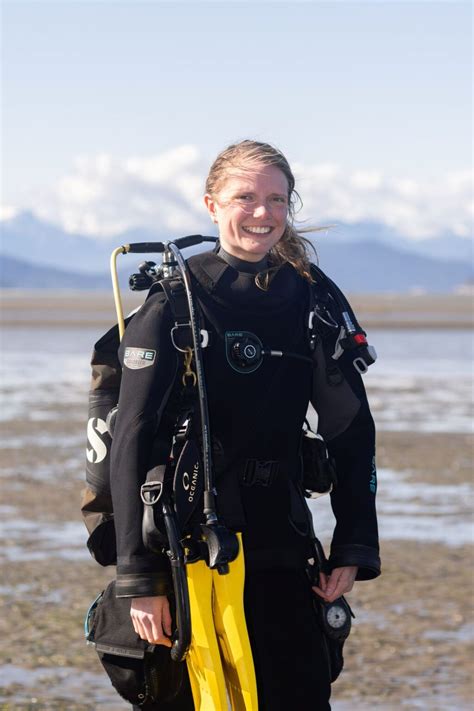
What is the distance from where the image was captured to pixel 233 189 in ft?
13.2

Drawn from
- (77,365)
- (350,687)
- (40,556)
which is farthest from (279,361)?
(77,365)

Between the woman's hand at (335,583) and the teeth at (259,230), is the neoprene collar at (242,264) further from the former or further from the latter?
the woman's hand at (335,583)

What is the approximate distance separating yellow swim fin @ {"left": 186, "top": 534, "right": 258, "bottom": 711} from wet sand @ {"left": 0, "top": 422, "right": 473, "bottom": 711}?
2820mm

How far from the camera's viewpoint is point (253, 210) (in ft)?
13.1

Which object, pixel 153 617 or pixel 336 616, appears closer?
pixel 153 617

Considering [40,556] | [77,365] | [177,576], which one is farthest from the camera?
[77,365]

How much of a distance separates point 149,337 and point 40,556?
6.27 m

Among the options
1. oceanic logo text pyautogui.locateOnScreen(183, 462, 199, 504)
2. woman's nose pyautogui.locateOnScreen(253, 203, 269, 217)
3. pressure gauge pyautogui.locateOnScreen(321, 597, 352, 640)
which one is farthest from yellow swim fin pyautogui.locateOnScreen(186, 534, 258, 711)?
woman's nose pyautogui.locateOnScreen(253, 203, 269, 217)

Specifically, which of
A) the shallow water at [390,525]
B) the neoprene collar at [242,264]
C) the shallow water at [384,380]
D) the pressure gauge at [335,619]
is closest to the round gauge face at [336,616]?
the pressure gauge at [335,619]

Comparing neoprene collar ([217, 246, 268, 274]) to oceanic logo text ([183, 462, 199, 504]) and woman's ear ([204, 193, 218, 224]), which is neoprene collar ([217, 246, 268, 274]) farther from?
oceanic logo text ([183, 462, 199, 504])

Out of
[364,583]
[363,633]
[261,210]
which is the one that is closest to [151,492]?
Answer: [261,210]

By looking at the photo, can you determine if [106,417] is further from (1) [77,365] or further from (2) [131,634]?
(1) [77,365]

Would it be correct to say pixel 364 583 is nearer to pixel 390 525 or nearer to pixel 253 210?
pixel 390 525

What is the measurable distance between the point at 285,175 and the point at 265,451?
89 cm
